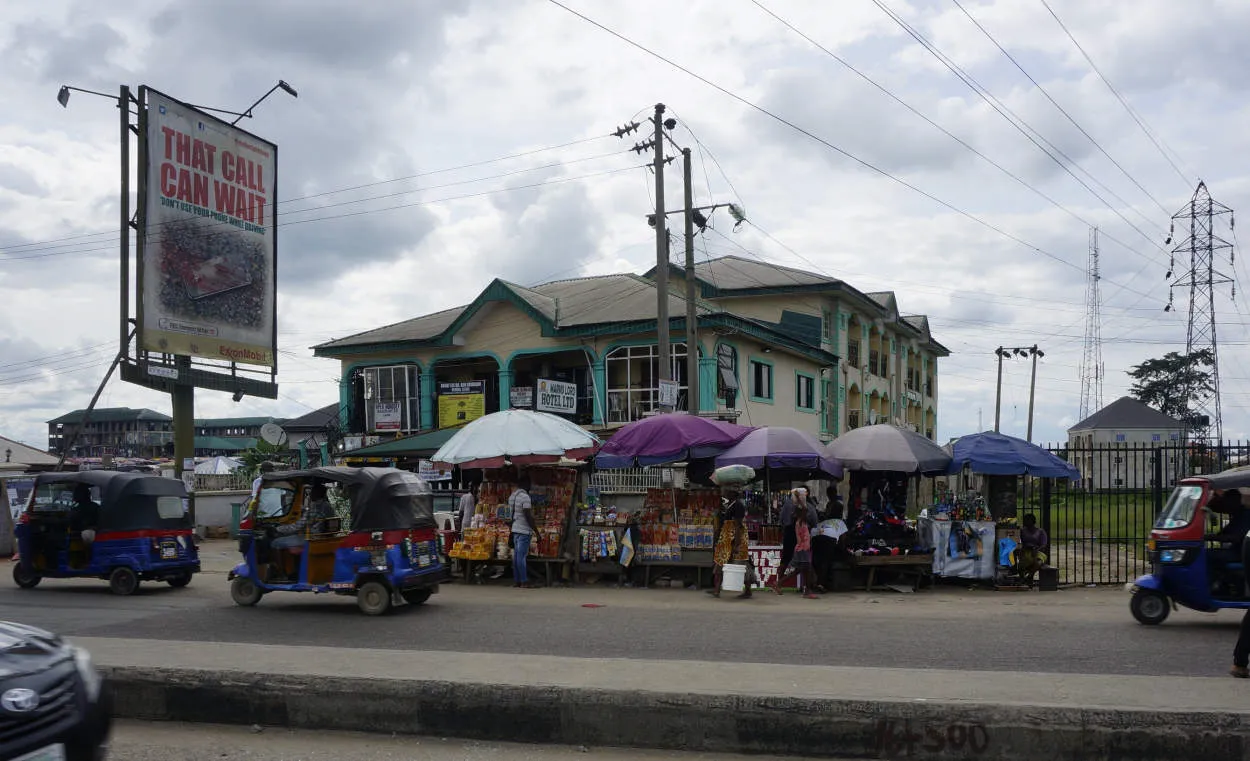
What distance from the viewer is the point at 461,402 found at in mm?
36375

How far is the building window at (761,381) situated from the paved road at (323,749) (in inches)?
1105

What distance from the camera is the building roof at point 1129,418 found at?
2341 inches

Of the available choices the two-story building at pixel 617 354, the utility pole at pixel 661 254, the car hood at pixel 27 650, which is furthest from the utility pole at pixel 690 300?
the car hood at pixel 27 650

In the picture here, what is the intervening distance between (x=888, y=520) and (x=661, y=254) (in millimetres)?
9440

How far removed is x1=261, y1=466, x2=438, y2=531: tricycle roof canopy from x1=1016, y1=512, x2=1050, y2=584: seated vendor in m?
9.66

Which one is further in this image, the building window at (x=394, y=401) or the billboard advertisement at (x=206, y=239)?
the building window at (x=394, y=401)

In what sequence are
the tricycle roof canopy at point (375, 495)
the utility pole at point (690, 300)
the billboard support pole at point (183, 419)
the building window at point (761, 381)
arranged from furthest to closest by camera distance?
the building window at point (761, 381) < the billboard support pole at point (183, 419) < the utility pole at point (690, 300) < the tricycle roof canopy at point (375, 495)

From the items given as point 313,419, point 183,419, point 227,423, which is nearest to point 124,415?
point 227,423

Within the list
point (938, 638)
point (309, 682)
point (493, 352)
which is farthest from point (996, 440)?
point (493, 352)

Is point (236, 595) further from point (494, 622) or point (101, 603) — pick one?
point (494, 622)

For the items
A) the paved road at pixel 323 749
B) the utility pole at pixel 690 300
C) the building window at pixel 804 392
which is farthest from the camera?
the building window at pixel 804 392

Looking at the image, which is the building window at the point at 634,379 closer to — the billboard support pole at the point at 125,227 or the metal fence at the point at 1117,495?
the metal fence at the point at 1117,495

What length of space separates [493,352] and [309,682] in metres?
28.6

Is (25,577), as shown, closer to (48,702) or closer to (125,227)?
(125,227)
